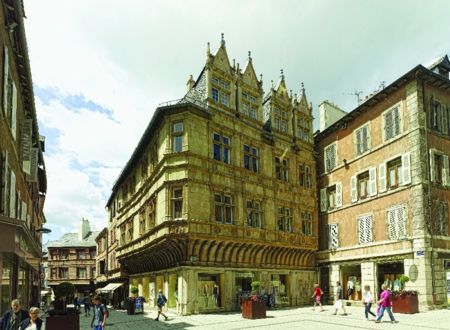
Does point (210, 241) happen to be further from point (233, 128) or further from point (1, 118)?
point (1, 118)

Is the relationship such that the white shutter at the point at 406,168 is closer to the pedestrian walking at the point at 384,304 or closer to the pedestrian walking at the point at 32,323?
the pedestrian walking at the point at 384,304

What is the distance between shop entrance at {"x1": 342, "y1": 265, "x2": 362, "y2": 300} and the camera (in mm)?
30094

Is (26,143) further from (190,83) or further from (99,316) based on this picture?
(190,83)

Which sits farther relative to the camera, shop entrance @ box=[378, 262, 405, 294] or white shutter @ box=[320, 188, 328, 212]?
white shutter @ box=[320, 188, 328, 212]

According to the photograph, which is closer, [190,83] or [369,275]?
[369,275]

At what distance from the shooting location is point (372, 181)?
29062 mm

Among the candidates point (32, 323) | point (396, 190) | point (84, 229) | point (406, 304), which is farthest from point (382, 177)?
point (84, 229)

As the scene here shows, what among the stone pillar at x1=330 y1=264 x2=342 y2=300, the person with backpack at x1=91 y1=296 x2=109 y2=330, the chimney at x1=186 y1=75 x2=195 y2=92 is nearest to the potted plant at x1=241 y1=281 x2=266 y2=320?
the person with backpack at x1=91 y1=296 x2=109 y2=330

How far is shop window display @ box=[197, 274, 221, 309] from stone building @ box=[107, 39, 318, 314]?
6 centimetres

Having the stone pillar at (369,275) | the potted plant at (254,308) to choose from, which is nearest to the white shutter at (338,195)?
the stone pillar at (369,275)

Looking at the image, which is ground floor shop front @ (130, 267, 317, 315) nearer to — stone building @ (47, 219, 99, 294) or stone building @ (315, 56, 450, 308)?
stone building @ (315, 56, 450, 308)

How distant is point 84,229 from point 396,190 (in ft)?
210

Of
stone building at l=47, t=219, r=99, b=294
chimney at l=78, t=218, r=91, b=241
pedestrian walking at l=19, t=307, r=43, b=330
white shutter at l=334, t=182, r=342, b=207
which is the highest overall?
white shutter at l=334, t=182, r=342, b=207

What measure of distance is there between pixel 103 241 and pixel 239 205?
38.0m
